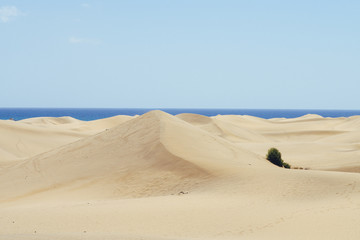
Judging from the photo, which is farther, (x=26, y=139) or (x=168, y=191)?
(x=26, y=139)

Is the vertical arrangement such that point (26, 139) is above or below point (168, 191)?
below

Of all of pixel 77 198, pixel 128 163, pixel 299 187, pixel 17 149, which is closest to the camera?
pixel 299 187

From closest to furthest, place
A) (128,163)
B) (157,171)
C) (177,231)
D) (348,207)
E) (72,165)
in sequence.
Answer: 1. (177,231)
2. (348,207)
3. (157,171)
4. (128,163)
5. (72,165)

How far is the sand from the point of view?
10.1 m

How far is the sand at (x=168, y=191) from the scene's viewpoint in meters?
10.1

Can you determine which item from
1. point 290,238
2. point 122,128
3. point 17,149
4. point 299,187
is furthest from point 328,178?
point 17,149

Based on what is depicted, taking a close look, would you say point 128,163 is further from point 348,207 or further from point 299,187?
point 348,207

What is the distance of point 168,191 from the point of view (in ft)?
50.3

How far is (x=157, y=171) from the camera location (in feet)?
56.3

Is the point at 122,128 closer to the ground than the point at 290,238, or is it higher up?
higher up

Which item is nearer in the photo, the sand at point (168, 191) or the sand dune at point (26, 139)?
the sand at point (168, 191)

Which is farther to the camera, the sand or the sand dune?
the sand dune

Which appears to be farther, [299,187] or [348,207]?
[299,187]

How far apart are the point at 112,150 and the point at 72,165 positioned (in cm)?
191
